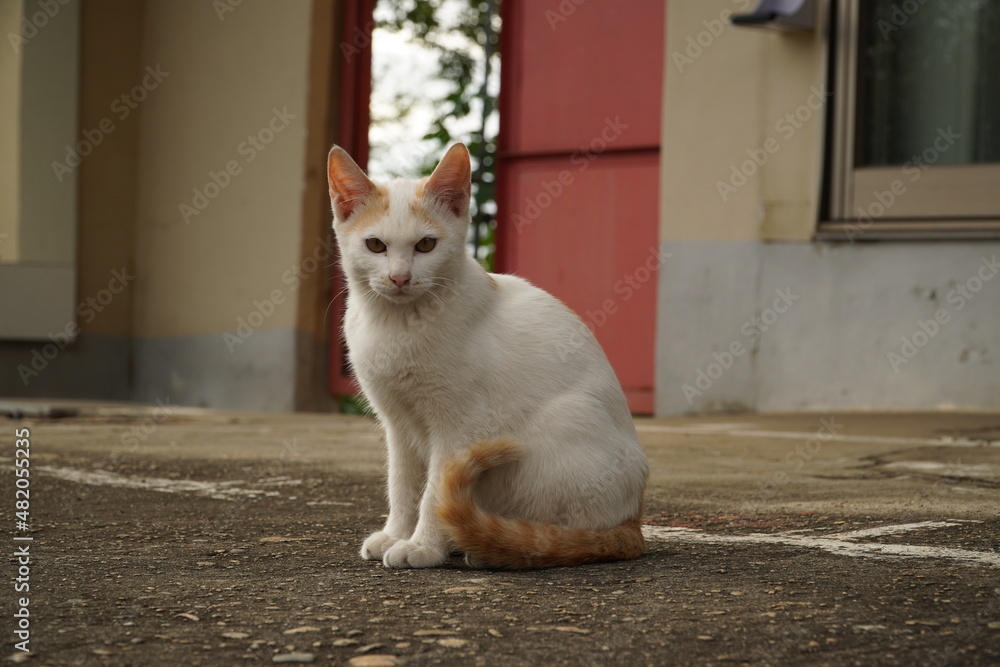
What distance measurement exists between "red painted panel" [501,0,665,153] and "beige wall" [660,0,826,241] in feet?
1.21

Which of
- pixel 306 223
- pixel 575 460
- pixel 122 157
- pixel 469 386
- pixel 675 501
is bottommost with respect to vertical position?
pixel 675 501

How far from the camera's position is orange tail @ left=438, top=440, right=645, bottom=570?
2.48m

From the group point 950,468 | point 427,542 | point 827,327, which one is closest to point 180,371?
point 827,327

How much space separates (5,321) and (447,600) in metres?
7.66

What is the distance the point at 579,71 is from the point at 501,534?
239 inches

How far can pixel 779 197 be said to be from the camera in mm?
7039

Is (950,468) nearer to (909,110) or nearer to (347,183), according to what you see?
(347,183)

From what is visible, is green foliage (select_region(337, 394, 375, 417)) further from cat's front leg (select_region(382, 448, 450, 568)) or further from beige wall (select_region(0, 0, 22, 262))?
beige wall (select_region(0, 0, 22, 262))

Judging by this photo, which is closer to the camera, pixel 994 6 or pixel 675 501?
pixel 675 501

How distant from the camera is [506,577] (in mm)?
2463

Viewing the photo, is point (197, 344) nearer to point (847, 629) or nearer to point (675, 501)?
point (675, 501)

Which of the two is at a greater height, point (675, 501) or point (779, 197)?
point (779, 197)

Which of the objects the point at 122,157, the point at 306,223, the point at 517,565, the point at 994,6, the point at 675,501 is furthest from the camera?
the point at 122,157

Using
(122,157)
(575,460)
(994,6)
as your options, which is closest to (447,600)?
(575,460)
